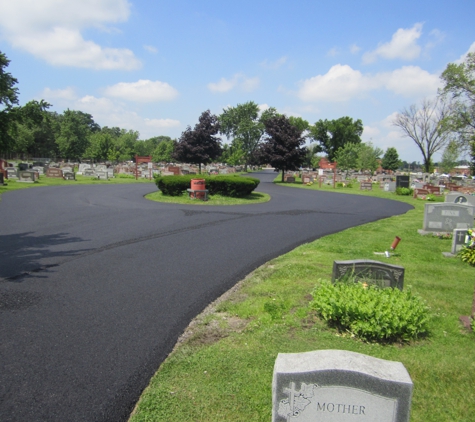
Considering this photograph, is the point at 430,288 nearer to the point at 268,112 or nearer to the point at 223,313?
the point at 223,313

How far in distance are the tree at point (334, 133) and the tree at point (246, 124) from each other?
1263 cm

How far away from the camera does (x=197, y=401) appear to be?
345cm

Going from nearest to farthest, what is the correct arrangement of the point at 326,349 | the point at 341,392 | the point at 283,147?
1. the point at 341,392
2. the point at 326,349
3. the point at 283,147

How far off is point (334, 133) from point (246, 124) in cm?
2339

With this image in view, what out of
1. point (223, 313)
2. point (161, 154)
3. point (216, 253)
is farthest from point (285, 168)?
point (161, 154)

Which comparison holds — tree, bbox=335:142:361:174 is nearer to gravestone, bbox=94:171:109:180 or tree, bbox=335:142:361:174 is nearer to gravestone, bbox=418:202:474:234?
gravestone, bbox=94:171:109:180

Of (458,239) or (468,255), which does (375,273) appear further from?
(458,239)

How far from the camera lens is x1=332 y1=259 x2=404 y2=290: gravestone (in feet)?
19.1

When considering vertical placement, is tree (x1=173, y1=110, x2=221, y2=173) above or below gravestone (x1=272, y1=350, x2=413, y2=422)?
above

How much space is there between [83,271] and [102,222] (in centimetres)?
577

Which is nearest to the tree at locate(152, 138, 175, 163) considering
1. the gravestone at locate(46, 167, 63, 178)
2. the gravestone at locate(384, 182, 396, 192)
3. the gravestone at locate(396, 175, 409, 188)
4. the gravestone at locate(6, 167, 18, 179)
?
the gravestone at locate(46, 167, 63, 178)

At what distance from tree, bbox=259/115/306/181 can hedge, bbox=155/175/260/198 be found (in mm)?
18961

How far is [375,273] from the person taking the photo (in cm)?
586

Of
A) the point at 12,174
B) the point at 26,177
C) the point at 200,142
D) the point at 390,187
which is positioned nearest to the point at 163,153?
the point at 200,142
